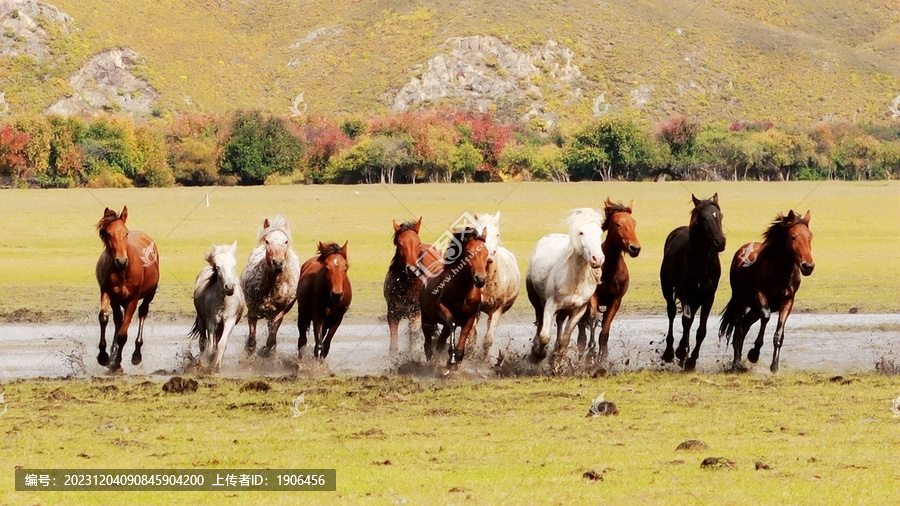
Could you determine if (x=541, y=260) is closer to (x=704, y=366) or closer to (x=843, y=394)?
(x=704, y=366)

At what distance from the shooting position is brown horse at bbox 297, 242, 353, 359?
1350cm

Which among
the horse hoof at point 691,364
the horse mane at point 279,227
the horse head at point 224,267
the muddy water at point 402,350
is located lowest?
the muddy water at point 402,350

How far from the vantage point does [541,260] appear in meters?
14.9

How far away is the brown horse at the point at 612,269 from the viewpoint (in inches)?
511

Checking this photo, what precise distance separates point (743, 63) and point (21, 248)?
8686 centimetres

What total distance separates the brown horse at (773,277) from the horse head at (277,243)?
5187 mm

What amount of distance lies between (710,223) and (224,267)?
524 cm

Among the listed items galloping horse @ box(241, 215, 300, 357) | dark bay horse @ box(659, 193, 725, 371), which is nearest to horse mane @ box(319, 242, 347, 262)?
galloping horse @ box(241, 215, 300, 357)

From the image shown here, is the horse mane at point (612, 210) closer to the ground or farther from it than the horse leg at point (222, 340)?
farther from it

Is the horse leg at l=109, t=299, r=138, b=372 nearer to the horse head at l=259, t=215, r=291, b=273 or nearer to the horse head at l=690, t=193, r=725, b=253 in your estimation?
the horse head at l=259, t=215, r=291, b=273

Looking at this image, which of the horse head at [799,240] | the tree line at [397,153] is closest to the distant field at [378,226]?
the horse head at [799,240]

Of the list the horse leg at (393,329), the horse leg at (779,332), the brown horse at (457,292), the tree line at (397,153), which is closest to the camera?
the brown horse at (457,292)

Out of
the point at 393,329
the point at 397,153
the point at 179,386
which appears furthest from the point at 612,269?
the point at 397,153

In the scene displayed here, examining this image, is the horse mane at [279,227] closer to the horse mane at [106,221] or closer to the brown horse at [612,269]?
the horse mane at [106,221]
